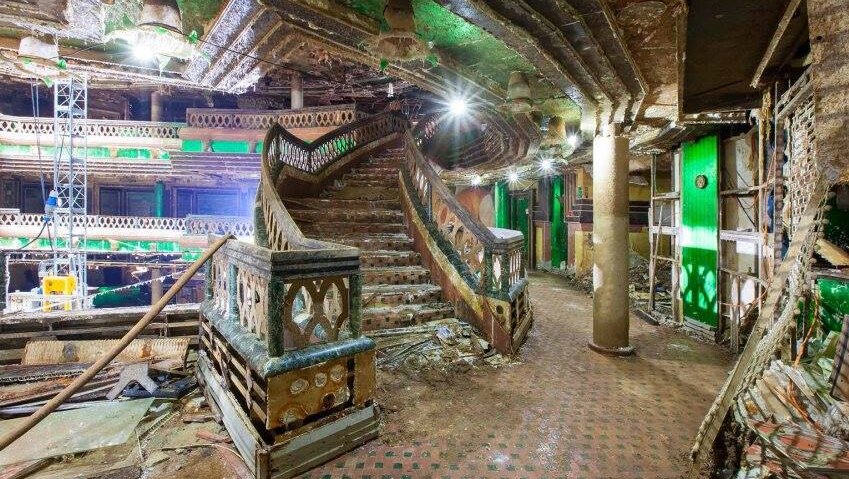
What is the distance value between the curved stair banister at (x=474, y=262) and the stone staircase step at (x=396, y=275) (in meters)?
0.29

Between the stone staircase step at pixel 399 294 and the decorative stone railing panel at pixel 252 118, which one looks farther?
the decorative stone railing panel at pixel 252 118

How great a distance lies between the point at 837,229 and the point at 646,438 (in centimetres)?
272

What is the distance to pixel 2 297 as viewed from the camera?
43.7 feet

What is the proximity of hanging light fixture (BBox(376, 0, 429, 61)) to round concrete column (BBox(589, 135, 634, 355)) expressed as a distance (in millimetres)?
3654

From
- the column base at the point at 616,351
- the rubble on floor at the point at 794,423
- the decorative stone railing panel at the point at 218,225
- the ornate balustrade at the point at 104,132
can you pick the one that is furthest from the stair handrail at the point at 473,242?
the ornate balustrade at the point at 104,132

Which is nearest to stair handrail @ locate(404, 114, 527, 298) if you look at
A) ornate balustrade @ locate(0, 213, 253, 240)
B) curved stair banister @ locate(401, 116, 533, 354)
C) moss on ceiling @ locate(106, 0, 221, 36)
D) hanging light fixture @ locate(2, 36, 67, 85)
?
curved stair banister @ locate(401, 116, 533, 354)

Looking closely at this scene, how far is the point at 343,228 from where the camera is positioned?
8023 millimetres

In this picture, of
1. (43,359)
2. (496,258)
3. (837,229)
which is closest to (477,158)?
(496,258)

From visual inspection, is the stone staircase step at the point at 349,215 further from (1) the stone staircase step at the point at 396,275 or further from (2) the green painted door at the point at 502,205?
(2) the green painted door at the point at 502,205

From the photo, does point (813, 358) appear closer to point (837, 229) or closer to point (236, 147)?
point (837, 229)

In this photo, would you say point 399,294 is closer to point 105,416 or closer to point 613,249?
point 613,249

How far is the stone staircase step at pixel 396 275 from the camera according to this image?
6.78 metres

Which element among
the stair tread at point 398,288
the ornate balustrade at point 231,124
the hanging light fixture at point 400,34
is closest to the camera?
the hanging light fixture at point 400,34

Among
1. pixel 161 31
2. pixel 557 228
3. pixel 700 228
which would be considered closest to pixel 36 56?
pixel 161 31
